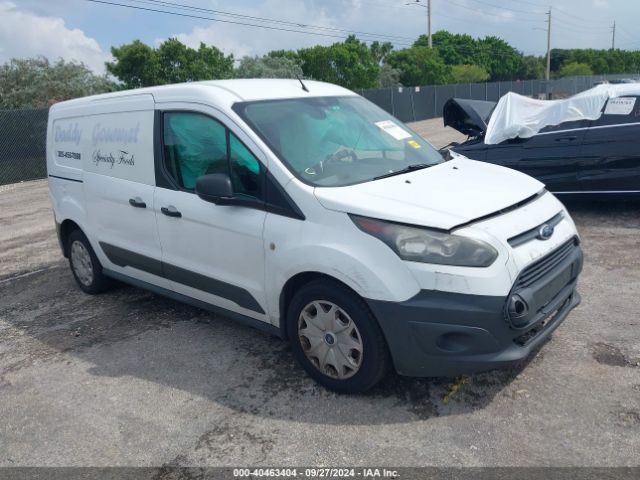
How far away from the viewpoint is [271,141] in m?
3.74

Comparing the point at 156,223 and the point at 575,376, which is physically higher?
the point at 156,223

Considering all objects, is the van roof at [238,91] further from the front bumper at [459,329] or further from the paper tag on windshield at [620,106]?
the paper tag on windshield at [620,106]

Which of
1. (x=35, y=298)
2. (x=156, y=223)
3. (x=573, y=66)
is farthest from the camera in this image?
(x=573, y=66)

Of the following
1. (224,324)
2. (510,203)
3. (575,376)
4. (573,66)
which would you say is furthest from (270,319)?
(573,66)

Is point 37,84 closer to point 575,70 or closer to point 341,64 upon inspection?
point 341,64

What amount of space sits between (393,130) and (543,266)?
165cm

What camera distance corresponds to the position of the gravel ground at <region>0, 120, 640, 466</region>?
3029 millimetres

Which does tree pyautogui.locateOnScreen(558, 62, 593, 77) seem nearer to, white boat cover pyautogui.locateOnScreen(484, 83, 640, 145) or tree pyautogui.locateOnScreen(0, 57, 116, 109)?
tree pyautogui.locateOnScreen(0, 57, 116, 109)

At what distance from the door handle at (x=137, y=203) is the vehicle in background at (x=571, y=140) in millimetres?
4796

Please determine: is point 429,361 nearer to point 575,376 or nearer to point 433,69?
point 575,376

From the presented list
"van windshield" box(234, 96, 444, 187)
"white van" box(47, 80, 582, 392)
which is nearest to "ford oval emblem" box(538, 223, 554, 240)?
"white van" box(47, 80, 582, 392)

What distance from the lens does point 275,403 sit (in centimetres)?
354

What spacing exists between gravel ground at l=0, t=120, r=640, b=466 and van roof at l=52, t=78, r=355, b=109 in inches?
70.4

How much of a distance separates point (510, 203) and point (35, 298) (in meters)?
4.73
